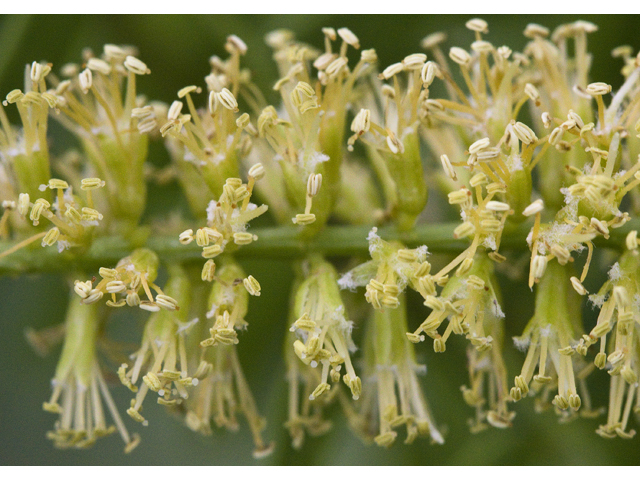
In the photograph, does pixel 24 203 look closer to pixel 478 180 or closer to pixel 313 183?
pixel 313 183

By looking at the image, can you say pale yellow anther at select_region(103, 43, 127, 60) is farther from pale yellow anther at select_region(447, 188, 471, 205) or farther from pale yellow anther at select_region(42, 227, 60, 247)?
pale yellow anther at select_region(447, 188, 471, 205)

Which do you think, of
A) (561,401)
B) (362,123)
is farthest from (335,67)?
(561,401)

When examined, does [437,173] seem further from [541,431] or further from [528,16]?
[541,431]

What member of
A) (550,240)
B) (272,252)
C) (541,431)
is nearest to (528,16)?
(550,240)

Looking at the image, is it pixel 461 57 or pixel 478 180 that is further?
pixel 461 57

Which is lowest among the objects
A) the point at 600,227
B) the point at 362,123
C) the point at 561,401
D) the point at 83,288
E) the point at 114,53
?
the point at 561,401

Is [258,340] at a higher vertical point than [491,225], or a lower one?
lower

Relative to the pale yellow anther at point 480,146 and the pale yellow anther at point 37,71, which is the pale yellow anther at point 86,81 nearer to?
the pale yellow anther at point 37,71
